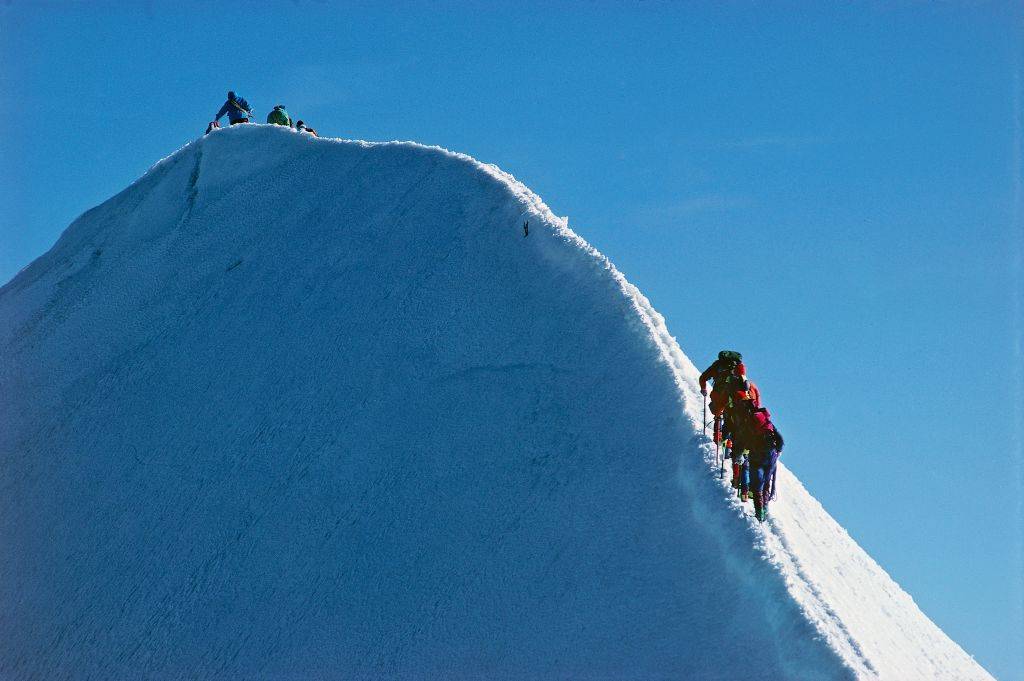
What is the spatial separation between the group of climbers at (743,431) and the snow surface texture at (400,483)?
290mm

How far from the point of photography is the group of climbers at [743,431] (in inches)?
415

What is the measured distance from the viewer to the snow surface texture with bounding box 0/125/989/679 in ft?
34.5

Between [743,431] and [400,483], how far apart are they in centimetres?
434

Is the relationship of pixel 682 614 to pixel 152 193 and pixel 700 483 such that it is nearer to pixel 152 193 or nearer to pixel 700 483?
pixel 700 483

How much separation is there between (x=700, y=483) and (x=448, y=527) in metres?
2.95

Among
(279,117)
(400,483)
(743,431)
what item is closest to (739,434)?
(743,431)

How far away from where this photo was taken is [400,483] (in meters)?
12.8

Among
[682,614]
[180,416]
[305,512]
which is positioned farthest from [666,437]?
[180,416]

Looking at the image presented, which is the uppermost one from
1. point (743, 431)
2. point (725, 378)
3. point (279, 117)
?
point (279, 117)

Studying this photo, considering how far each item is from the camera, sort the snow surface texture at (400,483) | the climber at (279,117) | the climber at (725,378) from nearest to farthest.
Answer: the snow surface texture at (400,483) → the climber at (725,378) → the climber at (279,117)

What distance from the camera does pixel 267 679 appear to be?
36.9 ft

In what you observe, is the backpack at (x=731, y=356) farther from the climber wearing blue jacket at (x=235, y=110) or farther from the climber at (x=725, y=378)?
the climber wearing blue jacket at (x=235, y=110)

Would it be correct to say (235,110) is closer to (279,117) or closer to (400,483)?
(279,117)

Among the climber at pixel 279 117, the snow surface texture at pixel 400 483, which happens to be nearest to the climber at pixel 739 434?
the snow surface texture at pixel 400 483
